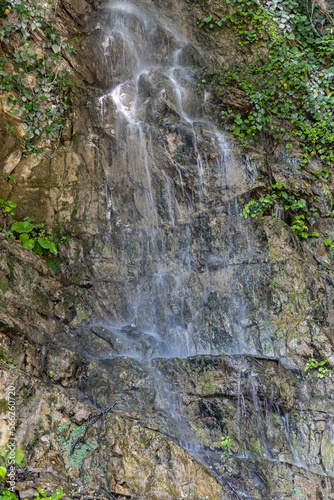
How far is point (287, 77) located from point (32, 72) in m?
4.34

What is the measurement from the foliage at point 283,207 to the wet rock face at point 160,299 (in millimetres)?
162

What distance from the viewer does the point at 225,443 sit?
3.83 meters

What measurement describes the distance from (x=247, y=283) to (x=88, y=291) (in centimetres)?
230

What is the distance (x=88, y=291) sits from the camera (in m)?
5.35

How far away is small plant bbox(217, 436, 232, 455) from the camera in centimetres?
378

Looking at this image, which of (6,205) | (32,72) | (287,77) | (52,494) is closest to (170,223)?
(6,205)

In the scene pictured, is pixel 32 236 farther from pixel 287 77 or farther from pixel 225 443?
pixel 287 77

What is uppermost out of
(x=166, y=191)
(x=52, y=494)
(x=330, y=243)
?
(x=166, y=191)

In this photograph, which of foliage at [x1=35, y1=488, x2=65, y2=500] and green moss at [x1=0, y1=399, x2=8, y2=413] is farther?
green moss at [x1=0, y1=399, x2=8, y2=413]

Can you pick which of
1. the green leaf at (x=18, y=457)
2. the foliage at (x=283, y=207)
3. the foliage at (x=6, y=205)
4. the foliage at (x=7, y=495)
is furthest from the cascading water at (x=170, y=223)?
the foliage at (x=7, y=495)

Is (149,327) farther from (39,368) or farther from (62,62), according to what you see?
(62,62)

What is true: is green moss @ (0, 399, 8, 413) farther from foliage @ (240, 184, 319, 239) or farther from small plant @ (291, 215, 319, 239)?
small plant @ (291, 215, 319, 239)

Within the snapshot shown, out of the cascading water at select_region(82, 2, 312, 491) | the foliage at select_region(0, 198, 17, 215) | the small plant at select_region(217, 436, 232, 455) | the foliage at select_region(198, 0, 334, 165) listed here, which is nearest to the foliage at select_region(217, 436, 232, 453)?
the small plant at select_region(217, 436, 232, 455)

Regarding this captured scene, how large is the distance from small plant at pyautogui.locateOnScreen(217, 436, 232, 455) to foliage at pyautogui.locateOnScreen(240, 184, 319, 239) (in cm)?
318
